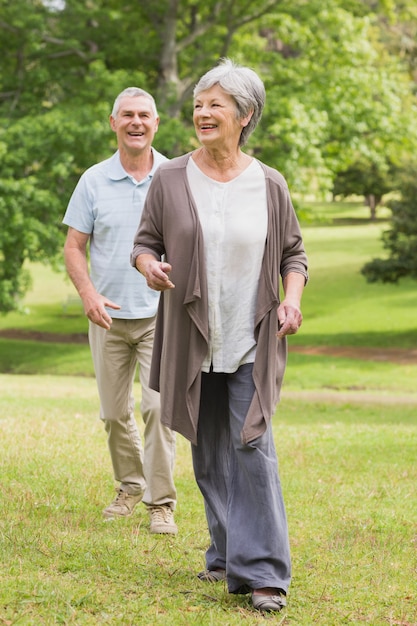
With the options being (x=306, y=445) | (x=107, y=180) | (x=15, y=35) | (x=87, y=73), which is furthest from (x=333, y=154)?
(x=107, y=180)

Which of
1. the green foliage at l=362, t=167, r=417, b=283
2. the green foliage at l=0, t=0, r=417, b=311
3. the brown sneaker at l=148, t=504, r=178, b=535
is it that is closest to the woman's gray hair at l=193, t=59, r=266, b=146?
the brown sneaker at l=148, t=504, r=178, b=535

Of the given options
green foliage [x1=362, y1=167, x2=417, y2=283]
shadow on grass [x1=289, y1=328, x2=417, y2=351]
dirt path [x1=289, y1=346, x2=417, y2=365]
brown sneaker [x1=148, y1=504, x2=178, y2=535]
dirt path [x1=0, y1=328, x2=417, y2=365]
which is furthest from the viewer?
shadow on grass [x1=289, y1=328, x2=417, y2=351]

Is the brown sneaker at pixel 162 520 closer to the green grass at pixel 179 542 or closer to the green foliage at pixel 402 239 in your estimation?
the green grass at pixel 179 542

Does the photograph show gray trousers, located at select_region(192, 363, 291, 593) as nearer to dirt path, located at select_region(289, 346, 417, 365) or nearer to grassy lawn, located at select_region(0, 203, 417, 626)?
grassy lawn, located at select_region(0, 203, 417, 626)

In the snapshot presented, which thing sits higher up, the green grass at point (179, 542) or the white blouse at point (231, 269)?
the white blouse at point (231, 269)

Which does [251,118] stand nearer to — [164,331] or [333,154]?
[164,331]

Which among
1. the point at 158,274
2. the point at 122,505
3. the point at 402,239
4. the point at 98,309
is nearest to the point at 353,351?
the point at 402,239

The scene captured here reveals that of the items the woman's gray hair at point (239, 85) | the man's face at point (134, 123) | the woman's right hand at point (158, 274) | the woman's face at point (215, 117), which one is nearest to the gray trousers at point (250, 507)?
the woman's right hand at point (158, 274)

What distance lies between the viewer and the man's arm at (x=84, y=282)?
575cm

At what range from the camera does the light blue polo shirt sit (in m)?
6.26

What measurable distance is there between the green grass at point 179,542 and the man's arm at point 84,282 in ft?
3.88

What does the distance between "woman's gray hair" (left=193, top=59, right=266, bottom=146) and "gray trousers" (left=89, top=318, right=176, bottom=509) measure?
1934 millimetres

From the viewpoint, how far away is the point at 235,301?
15.5ft

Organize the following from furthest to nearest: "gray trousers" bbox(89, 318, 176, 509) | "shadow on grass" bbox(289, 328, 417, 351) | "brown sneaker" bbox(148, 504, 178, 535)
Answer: "shadow on grass" bbox(289, 328, 417, 351) < "gray trousers" bbox(89, 318, 176, 509) < "brown sneaker" bbox(148, 504, 178, 535)
